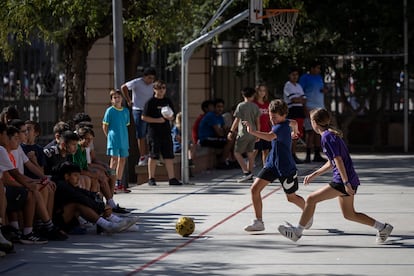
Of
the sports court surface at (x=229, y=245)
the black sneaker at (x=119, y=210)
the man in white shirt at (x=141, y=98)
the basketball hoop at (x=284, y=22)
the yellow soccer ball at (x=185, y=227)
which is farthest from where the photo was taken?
the basketball hoop at (x=284, y=22)

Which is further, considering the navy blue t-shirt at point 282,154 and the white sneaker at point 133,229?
the white sneaker at point 133,229

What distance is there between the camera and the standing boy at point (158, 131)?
1673cm

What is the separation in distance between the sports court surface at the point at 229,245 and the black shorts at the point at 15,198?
0.42 metres

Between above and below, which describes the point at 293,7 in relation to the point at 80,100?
above

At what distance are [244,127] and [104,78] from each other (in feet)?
22.6

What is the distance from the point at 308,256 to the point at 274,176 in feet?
5.51

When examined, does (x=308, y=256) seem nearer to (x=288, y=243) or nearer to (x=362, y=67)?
(x=288, y=243)

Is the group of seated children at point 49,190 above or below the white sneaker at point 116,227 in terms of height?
above

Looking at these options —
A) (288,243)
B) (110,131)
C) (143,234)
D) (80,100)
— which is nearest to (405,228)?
(288,243)

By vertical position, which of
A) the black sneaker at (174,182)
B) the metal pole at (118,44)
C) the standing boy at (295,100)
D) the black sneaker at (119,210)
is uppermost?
the metal pole at (118,44)

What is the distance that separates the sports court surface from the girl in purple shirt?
7.0 inches

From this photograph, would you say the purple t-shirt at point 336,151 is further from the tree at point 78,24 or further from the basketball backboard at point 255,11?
the tree at point 78,24

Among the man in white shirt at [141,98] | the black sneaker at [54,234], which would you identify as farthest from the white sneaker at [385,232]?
the man in white shirt at [141,98]

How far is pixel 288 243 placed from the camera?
11.0 m
